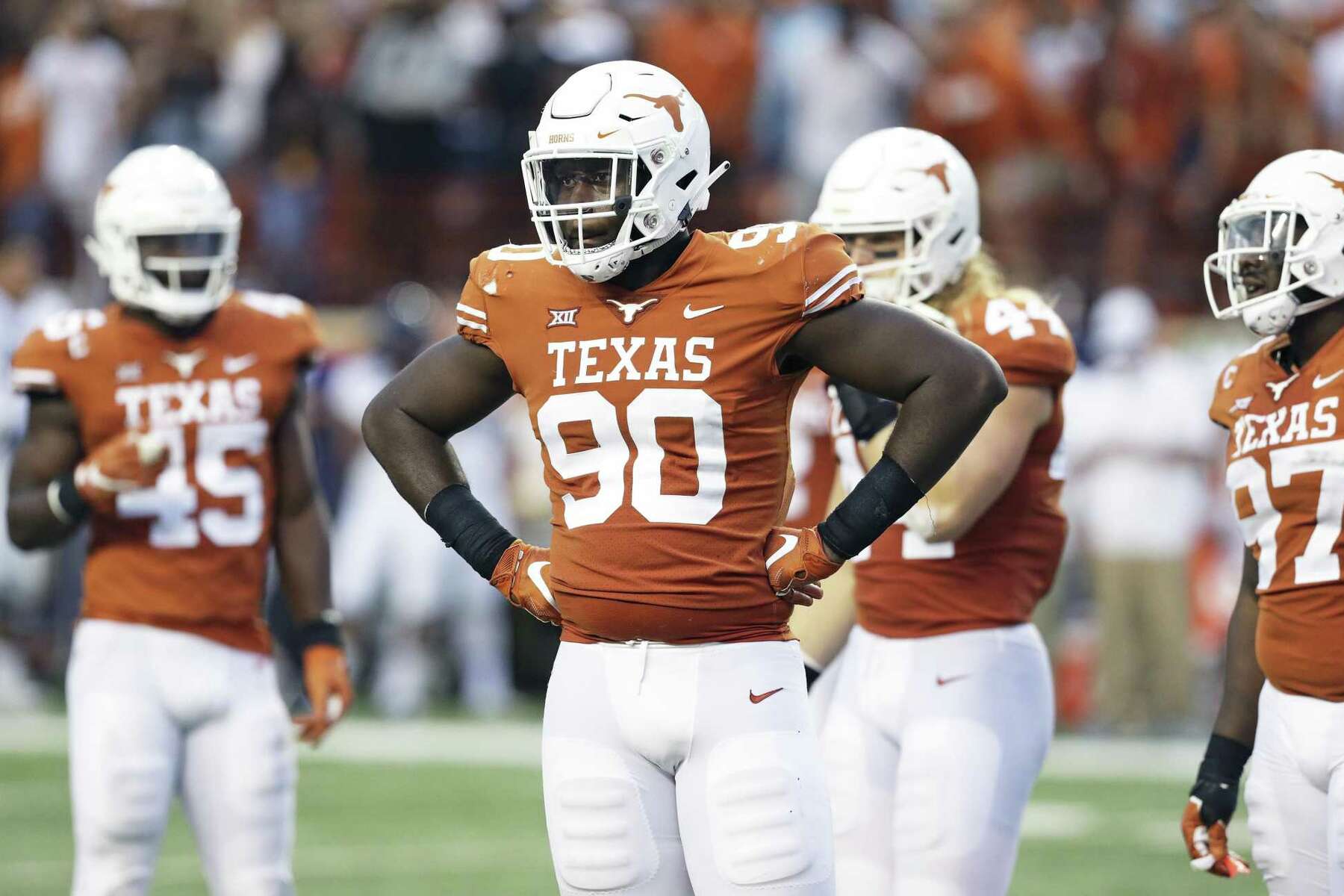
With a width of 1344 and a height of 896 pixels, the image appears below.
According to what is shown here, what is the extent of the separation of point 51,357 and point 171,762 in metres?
1.05

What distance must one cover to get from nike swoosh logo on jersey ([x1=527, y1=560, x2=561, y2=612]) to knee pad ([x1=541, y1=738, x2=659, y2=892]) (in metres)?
0.28

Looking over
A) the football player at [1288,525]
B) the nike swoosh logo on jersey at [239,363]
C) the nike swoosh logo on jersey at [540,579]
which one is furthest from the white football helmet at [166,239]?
the football player at [1288,525]

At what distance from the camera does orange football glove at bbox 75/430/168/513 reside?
4727mm

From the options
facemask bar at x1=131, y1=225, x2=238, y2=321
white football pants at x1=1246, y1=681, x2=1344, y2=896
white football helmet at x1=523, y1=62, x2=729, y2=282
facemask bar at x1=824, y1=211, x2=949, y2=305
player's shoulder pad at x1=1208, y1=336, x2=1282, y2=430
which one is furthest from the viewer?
facemask bar at x1=131, y1=225, x2=238, y2=321

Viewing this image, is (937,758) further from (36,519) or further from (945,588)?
(36,519)

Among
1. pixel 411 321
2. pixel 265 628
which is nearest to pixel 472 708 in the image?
pixel 411 321

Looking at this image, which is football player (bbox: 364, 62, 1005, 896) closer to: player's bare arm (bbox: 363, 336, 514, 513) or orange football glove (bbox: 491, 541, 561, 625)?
orange football glove (bbox: 491, 541, 561, 625)

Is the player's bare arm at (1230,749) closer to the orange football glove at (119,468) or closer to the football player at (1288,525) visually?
the football player at (1288,525)

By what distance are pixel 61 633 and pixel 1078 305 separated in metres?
5.98

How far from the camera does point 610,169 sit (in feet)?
11.9

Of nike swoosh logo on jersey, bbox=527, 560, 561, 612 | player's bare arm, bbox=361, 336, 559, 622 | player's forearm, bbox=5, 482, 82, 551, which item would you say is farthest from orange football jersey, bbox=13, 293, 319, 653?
nike swoosh logo on jersey, bbox=527, 560, 561, 612

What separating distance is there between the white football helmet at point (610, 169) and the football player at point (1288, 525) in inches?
50.1

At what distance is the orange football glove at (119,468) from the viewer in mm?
4727

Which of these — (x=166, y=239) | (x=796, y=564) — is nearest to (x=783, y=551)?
(x=796, y=564)
